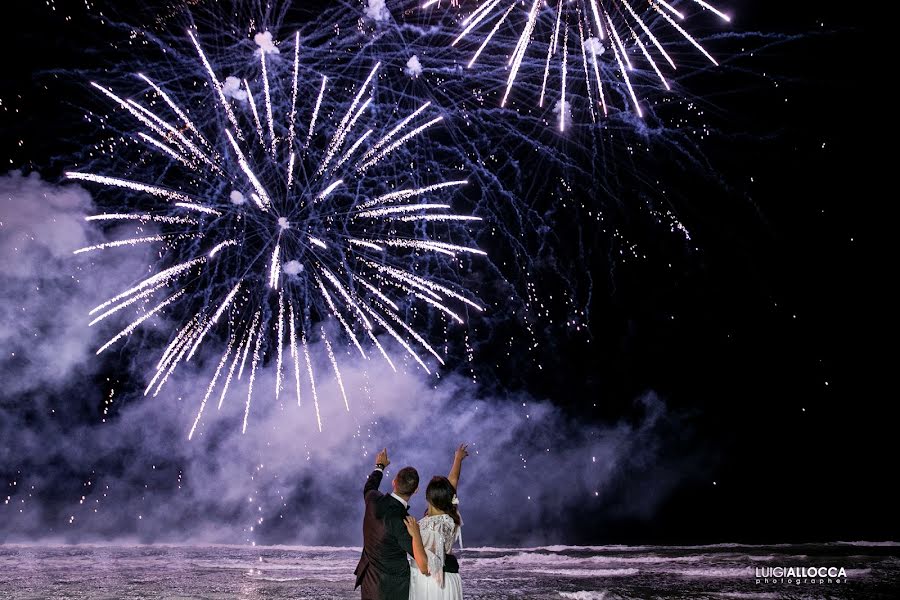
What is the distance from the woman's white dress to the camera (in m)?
4.25

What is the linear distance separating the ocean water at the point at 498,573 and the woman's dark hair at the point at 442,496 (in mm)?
4632

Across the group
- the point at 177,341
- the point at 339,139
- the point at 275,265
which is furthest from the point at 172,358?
the point at 339,139

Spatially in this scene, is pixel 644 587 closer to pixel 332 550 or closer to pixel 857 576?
pixel 857 576

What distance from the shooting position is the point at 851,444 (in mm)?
16875

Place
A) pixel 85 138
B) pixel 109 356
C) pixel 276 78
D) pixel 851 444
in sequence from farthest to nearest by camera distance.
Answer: pixel 109 356 → pixel 851 444 → pixel 85 138 → pixel 276 78

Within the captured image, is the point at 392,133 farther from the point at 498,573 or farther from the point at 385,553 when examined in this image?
the point at 385,553

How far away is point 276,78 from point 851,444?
17341mm

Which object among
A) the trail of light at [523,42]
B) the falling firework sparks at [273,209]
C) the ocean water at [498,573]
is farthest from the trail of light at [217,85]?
the ocean water at [498,573]

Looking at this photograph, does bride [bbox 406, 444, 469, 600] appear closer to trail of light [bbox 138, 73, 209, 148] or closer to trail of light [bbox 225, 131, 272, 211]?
trail of light [bbox 225, 131, 272, 211]

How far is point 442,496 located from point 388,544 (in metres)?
0.50

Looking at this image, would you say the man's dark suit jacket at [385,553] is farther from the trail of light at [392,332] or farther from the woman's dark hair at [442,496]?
the trail of light at [392,332]

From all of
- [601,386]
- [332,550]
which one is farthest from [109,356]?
[601,386]

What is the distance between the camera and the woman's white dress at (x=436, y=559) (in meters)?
4.25

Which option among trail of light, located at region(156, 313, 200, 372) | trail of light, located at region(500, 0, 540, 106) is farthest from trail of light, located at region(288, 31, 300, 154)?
trail of light, located at region(156, 313, 200, 372)
